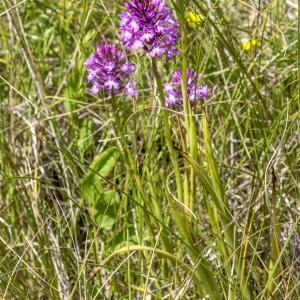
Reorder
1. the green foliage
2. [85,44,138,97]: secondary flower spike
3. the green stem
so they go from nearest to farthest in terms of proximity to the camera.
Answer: the green stem
[85,44,138,97]: secondary flower spike
the green foliage

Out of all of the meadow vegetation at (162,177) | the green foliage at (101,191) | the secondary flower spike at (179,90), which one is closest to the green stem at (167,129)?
the meadow vegetation at (162,177)

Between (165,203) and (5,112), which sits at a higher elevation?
(5,112)

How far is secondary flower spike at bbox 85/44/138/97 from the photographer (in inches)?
54.2

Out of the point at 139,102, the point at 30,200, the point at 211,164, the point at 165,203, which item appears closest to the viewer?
the point at 211,164

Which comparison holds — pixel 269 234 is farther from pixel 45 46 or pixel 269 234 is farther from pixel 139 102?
pixel 45 46

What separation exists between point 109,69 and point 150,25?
24 centimetres

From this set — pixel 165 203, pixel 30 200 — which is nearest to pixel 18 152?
pixel 30 200

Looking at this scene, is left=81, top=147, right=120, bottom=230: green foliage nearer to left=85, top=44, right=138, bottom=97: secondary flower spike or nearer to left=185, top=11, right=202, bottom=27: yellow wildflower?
left=85, top=44, right=138, bottom=97: secondary flower spike

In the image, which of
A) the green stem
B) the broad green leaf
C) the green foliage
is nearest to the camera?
the green stem

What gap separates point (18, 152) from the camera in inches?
75.9

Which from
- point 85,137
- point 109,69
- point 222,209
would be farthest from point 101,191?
point 222,209

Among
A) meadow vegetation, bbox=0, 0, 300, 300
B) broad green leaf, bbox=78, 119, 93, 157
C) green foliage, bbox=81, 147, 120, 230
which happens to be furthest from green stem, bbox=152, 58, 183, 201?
broad green leaf, bbox=78, 119, 93, 157

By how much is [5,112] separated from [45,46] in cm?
30

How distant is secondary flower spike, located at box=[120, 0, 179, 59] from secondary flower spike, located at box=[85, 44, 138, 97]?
0.65 feet
